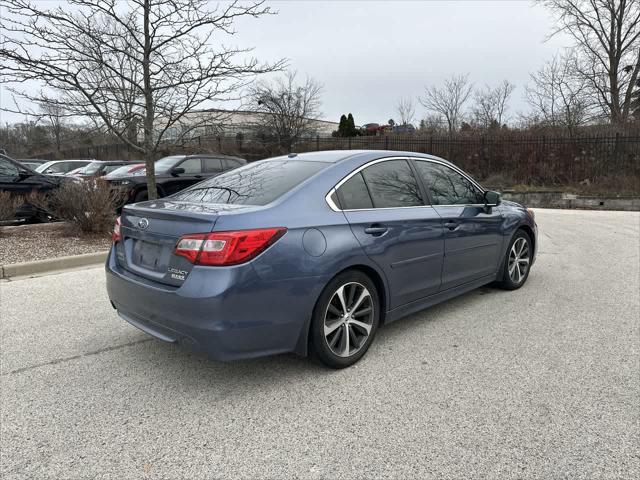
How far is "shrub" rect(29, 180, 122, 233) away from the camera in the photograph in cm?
784

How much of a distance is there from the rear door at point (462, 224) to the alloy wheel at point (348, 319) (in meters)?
1.06

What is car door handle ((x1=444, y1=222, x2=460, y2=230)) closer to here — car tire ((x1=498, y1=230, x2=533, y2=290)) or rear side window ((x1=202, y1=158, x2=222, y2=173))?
car tire ((x1=498, y1=230, x2=533, y2=290))

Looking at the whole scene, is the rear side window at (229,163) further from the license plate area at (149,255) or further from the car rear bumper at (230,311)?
the car rear bumper at (230,311)

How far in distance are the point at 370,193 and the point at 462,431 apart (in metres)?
1.85

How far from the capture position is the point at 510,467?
2.34 meters

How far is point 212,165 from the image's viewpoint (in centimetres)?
1227

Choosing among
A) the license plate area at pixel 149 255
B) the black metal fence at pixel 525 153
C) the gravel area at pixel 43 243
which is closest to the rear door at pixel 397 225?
the license plate area at pixel 149 255

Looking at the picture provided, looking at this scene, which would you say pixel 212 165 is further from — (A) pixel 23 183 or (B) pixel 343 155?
(B) pixel 343 155

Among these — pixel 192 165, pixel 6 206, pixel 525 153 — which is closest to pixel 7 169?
pixel 6 206

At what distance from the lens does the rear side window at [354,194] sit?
11.3 feet

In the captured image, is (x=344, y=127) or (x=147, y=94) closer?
(x=147, y=94)

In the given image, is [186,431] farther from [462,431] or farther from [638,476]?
[638,476]

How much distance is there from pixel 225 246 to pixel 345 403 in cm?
124

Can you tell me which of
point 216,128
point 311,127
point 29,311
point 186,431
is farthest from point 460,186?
point 311,127
